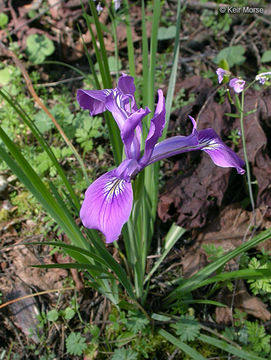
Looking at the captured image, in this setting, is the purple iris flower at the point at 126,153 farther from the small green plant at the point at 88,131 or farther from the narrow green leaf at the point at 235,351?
the small green plant at the point at 88,131

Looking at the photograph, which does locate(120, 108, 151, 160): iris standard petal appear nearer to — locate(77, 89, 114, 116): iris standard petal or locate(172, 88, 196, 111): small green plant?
locate(77, 89, 114, 116): iris standard petal

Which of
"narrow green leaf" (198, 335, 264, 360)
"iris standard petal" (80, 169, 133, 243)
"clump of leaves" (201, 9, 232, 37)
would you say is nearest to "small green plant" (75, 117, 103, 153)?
"iris standard petal" (80, 169, 133, 243)

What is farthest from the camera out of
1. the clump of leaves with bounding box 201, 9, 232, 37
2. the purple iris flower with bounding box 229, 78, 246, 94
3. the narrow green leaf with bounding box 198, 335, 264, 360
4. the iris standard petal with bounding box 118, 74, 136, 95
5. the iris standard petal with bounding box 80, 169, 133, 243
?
the clump of leaves with bounding box 201, 9, 232, 37

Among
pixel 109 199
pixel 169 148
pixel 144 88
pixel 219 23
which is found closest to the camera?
pixel 109 199

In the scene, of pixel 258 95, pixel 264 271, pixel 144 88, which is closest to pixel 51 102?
pixel 144 88

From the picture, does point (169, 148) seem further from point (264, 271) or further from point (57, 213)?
point (264, 271)
